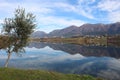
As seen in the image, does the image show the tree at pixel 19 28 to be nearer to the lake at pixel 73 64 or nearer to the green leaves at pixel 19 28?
the green leaves at pixel 19 28

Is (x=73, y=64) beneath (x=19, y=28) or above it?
beneath

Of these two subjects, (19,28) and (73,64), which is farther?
(73,64)

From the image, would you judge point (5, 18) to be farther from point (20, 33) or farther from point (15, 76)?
point (15, 76)

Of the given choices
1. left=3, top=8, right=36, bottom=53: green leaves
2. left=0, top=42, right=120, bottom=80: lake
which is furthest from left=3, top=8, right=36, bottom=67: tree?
left=0, top=42, right=120, bottom=80: lake

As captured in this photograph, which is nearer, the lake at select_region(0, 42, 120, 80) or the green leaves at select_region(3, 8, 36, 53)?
the green leaves at select_region(3, 8, 36, 53)

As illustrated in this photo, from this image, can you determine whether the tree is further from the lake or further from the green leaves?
the lake

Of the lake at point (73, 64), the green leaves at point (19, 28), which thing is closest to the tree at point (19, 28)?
the green leaves at point (19, 28)

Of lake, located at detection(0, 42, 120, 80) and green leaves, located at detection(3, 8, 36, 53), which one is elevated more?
green leaves, located at detection(3, 8, 36, 53)

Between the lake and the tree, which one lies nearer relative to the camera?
the tree

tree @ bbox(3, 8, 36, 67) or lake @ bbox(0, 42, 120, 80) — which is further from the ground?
tree @ bbox(3, 8, 36, 67)

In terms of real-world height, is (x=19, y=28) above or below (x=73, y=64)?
above

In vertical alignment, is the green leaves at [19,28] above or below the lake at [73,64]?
above

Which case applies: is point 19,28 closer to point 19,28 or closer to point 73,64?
point 19,28

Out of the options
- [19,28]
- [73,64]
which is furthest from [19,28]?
[73,64]
